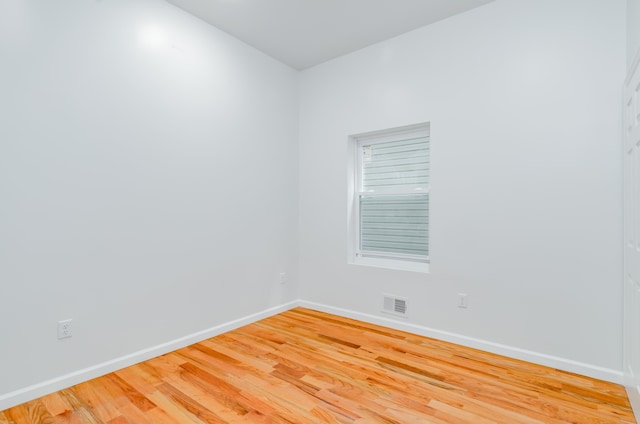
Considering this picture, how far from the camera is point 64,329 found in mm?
2242

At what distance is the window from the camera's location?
3385 millimetres

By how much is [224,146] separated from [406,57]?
1941 mm

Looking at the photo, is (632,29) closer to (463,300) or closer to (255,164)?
(463,300)

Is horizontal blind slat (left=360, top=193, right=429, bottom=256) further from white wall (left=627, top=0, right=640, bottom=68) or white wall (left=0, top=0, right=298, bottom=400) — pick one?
white wall (left=627, top=0, right=640, bottom=68)

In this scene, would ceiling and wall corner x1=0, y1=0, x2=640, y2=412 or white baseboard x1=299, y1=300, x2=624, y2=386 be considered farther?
white baseboard x1=299, y1=300, x2=624, y2=386

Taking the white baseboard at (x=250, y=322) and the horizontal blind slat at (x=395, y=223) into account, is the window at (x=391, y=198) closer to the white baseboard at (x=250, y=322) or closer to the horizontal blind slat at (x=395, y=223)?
the horizontal blind slat at (x=395, y=223)

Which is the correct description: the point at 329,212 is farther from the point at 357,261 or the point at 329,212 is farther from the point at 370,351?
the point at 370,351

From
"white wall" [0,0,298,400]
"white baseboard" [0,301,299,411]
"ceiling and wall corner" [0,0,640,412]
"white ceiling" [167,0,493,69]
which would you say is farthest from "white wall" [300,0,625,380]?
"white baseboard" [0,301,299,411]

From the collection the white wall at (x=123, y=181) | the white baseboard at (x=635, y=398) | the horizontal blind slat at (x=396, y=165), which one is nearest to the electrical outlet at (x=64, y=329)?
the white wall at (x=123, y=181)

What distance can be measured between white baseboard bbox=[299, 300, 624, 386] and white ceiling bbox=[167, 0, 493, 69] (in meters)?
2.78

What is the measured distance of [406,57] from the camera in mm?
3283

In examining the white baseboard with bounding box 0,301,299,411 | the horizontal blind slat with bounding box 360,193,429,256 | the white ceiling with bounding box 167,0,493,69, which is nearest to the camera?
the white baseboard with bounding box 0,301,299,411

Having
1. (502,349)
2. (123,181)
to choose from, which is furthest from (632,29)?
(123,181)

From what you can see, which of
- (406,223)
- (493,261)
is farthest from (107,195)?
(493,261)
